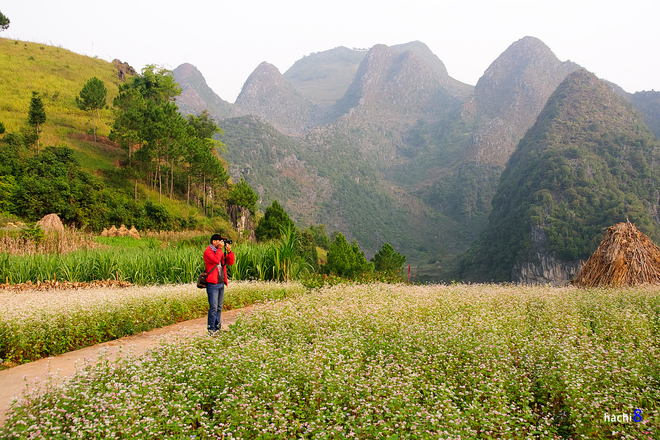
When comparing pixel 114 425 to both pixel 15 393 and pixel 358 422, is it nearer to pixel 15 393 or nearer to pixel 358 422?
pixel 15 393

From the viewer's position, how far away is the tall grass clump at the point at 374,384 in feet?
11.5

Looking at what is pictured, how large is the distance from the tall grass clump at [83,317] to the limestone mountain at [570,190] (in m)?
92.1

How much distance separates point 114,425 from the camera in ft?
11.7

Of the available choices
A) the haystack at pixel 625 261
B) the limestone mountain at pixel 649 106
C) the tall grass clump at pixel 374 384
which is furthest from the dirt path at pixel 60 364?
the limestone mountain at pixel 649 106

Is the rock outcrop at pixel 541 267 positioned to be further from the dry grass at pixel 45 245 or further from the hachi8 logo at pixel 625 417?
the hachi8 logo at pixel 625 417

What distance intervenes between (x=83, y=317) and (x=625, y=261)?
1372cm

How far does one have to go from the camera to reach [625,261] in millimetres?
11055

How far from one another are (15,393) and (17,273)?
982cm

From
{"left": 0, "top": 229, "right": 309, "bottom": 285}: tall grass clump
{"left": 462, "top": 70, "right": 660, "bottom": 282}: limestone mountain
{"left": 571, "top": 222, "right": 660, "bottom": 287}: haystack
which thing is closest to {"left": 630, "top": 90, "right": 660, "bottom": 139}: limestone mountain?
{"left": 462, "top": 70, "right": 660, "bottom": 282}: limestone mountain

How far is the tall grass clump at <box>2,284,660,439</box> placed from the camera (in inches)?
138

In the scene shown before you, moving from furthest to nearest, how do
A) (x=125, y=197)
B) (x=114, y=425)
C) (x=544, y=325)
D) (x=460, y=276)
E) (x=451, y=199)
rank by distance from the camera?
1. (x=451, y=199)
2. (x=460, y=276)
3. (x=125, y=197)
4. (x=544, y=325)
5. (x=114, y=425)

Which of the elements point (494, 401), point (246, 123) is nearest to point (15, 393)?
point (494, 401)

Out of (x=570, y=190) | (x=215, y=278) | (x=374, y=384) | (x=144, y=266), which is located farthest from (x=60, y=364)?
(x=570, y=190)

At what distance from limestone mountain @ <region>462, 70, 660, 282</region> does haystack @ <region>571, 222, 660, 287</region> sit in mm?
82251
